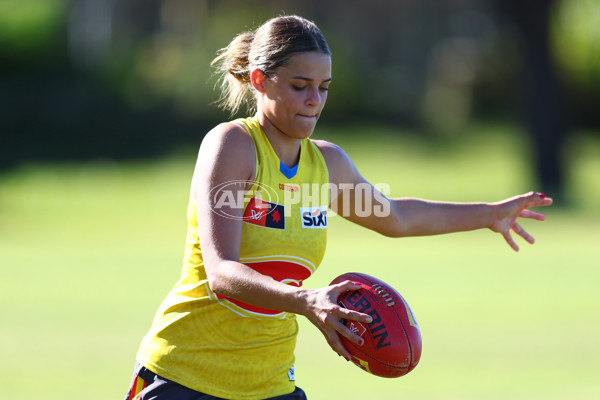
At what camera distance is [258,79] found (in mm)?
4320

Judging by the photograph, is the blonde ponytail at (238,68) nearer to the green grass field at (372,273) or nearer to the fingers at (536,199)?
the fingers at (536,199)

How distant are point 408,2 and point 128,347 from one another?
2245 centimetres

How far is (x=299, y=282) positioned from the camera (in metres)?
4.47

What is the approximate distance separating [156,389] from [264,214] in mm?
920

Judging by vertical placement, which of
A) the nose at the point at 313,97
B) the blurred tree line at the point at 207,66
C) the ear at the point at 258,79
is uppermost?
the blurred tree line at the point at 207,66

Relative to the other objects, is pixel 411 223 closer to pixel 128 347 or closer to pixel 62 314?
pixel 128 347

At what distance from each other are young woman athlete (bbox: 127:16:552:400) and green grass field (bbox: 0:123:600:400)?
3.35 meters

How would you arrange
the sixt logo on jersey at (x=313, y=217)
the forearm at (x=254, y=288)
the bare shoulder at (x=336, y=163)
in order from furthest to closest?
the bare shoulder at (x=336, y=163) < the sixt logo on jersey at (x=313, y=217) < the forearm at (x=254, y=288)

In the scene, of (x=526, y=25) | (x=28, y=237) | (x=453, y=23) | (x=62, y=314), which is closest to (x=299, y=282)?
(x=62, y=314)

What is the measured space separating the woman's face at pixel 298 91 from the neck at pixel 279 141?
0.05m

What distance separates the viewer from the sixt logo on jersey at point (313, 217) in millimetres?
4344

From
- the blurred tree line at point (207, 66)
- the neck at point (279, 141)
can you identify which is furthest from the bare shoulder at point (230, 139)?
the blurred tree line at point (207, 66)

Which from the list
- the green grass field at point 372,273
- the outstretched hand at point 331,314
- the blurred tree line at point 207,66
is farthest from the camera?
the blurred tree line at point 207,66

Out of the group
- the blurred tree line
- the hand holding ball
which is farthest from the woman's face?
the blurred tree line
